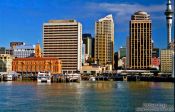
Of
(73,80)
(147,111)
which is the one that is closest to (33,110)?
Result: (147,111)

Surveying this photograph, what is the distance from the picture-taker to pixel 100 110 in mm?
50250

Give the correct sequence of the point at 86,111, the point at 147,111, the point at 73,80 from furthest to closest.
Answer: the point at 73,80 < the point at 86,111 < the point at 147,111

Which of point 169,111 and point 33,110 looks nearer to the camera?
point 169,111

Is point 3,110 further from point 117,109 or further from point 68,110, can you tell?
point 117,109

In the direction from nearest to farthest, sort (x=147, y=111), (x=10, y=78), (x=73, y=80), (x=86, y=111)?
1. (x=147, y=111)
2. (x=86, y=111)
3. (x=73, y=80)
4. (x=10, y=78)

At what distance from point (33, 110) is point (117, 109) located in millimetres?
8640

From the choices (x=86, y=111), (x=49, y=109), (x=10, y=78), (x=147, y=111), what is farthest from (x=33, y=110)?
(x=10, y=78)

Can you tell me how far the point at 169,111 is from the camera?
44.4 m

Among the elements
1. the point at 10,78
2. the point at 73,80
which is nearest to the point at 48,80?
the point at 73,80

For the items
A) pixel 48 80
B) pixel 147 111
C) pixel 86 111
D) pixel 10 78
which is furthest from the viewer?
pixel 10 78

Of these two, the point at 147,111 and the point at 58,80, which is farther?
the point at 58,80

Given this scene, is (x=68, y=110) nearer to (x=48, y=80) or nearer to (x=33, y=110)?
(x=33, y=110)

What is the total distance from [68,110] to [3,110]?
650 centimetres

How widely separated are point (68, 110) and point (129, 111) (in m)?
6.07
